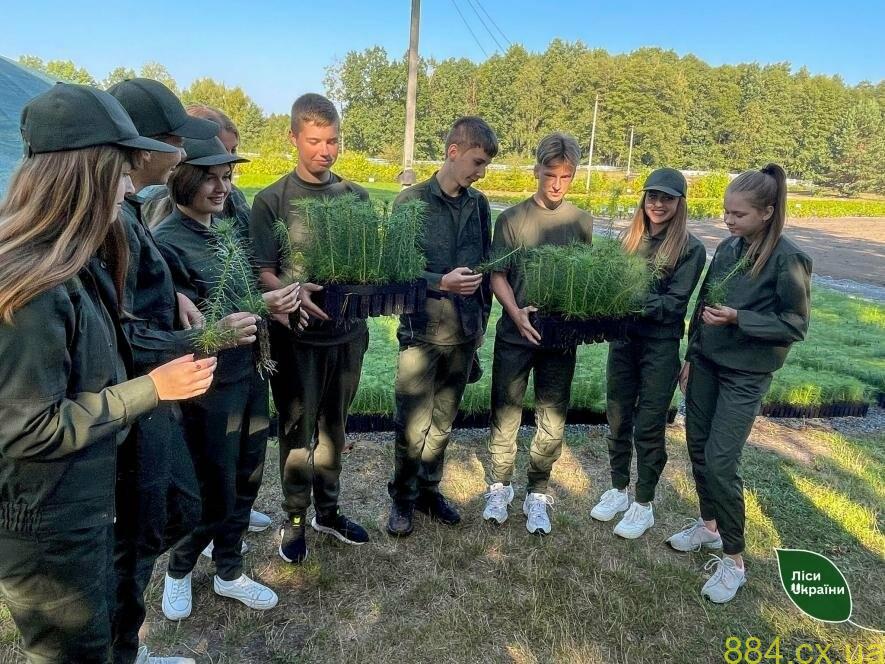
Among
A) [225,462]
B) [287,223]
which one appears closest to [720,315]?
[287,223]

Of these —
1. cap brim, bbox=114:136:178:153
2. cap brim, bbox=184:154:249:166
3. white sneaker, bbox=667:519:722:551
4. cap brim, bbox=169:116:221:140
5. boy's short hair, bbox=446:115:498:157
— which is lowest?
white sneaker, bbox=667:519:722:551

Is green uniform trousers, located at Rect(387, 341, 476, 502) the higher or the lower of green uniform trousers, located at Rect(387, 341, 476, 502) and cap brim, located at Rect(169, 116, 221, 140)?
the lower

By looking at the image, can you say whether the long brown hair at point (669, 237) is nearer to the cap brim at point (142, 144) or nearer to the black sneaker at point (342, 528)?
the black sneaker at point (342, 528)

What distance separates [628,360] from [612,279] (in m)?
0.61

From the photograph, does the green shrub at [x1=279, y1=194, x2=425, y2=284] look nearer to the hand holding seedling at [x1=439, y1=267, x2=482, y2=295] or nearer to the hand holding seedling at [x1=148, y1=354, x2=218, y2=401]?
the hand holding seedling at [x1=439, y1=267, x2=482, y2=295]

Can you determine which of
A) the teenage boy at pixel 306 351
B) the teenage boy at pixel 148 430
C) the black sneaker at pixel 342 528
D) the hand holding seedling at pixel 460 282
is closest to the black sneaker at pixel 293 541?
the teenage boy at pixel 306 351

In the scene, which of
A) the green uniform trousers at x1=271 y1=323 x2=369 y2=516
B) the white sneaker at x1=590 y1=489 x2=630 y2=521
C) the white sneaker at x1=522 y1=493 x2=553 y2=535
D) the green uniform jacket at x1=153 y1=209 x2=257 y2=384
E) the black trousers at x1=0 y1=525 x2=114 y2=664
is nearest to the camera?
the black trousers at x1=0 y1=525 x2=114 y2=664

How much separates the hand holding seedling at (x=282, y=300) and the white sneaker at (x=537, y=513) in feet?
6.14

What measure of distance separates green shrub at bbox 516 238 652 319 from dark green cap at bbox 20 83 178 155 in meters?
1.89

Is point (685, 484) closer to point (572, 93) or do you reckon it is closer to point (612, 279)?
point (612, 279)

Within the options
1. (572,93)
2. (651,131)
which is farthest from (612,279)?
(572,93)

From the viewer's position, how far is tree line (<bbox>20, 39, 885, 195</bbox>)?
60031 millimetres

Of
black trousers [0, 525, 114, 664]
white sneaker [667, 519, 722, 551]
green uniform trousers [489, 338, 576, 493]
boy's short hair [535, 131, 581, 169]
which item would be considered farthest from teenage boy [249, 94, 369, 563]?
white sneaker [667, 519, 722, 551]

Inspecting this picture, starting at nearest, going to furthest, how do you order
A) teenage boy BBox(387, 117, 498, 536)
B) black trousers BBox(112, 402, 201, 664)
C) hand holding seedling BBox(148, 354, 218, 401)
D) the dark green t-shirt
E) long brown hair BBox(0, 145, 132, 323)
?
long brown hair BBox(0, 145, 132, 323) < hand holding seedling BBox(148, 354, 218, 401) < black trousers BBox(112, 402, 201, 664) < teenage boy BBox(387, 117, 498, 536) < the dark green t-shirt
